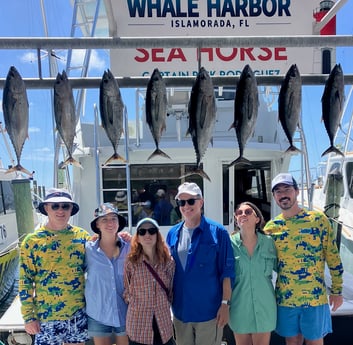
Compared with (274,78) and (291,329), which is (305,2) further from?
(291,329)

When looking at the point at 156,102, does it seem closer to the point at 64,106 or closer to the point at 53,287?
the point at 64,106

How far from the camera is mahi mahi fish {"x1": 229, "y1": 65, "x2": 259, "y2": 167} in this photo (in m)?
2.20

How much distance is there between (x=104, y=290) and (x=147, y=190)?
3.40 metres

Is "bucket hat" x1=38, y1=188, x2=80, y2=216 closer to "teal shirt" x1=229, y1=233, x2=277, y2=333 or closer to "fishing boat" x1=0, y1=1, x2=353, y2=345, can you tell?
"teal shirt" x1=229, y1=233, x2=277, y2=333

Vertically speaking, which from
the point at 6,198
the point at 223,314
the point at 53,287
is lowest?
the point at 6,198

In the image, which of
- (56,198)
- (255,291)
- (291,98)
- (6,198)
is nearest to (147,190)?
(56,198)

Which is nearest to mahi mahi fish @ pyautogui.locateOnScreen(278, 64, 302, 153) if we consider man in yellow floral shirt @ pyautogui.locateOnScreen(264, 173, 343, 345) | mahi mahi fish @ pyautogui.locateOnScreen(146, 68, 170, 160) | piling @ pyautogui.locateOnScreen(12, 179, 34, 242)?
man in yellow floral shirt @ pyautogui.locateOnScreen(264, 173, 343, 345)

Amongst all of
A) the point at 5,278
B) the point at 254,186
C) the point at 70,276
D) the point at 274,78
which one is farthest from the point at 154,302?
the point at 5,278

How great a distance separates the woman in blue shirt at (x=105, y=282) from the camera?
8.34 ft

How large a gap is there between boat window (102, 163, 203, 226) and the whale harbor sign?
117 inches

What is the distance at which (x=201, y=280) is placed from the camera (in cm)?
252

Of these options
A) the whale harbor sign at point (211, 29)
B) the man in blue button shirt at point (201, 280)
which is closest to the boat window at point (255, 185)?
the whale harbor sign at point (211, 29)

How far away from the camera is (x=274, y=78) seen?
240cm

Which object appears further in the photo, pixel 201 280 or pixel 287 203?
pixel 287 203
